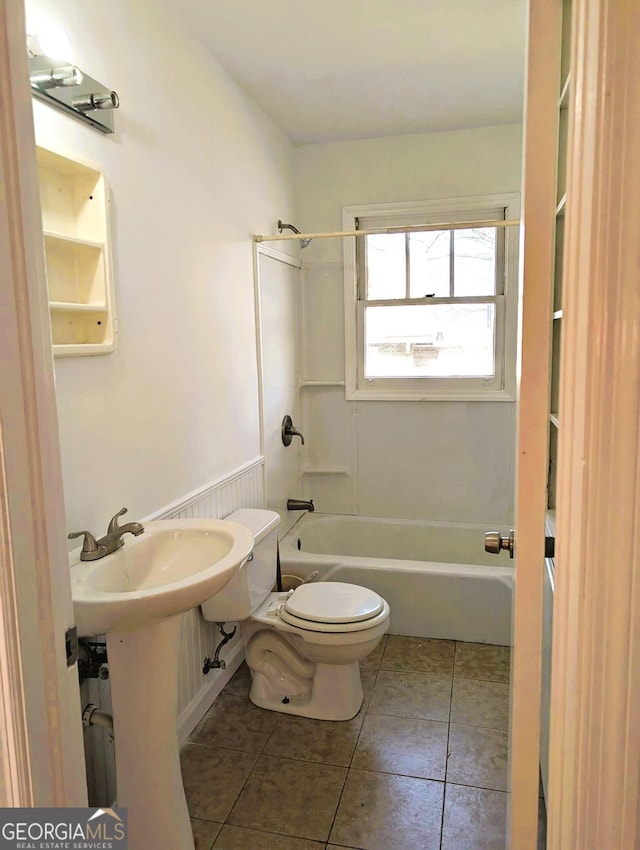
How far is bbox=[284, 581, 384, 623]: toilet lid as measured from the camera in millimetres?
2143

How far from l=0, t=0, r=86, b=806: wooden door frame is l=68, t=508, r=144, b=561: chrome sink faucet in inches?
23.9

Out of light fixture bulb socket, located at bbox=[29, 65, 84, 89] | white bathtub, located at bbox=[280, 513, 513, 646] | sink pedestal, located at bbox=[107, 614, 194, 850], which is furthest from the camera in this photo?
white bathtub, located at bbox=[280, 513, 513, 646]

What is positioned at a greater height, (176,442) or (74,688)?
(176,442)

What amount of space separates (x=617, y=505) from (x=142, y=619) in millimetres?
1041

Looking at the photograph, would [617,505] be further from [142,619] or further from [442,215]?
[442,215]

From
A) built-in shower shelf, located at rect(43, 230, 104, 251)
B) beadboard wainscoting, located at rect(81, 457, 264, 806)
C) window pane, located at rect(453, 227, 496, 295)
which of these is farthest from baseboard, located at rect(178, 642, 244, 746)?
window pane, located at rect(453, 227, 496, 295)

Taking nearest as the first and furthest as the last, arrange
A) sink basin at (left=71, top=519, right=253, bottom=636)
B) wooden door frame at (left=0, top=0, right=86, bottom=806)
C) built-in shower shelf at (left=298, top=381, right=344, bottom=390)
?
wooden door frame at (left=0, top=0, right=86, bottom=806) < sink basin at (left=71, top=519, right=253, bottom=636) < built-in shower shelf at (left=298, top=381, right=344, bottom=390)

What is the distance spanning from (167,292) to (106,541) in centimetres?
87

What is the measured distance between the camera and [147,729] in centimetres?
147

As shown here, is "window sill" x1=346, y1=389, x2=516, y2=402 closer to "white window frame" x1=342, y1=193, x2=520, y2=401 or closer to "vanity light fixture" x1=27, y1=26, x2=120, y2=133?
"white window frame" x1=342, y1=193, x2=520, y2=401

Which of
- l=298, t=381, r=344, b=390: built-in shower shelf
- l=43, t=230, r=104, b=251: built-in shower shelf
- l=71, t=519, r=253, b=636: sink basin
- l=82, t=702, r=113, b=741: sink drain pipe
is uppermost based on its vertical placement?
l=43, t=230, r=104, b=251: built-in shower shelf

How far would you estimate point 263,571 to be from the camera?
2320 mm

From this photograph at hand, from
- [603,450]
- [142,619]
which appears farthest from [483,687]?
[603,450]

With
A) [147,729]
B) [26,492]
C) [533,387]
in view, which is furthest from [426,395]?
[26,492]
